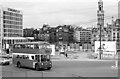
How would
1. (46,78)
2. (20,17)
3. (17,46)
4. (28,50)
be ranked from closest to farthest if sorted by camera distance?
(46,78)
(28,50)
(17,46)
(20,17)

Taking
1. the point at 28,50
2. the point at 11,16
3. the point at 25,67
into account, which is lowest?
the point at 25,67

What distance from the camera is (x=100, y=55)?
1624 inches

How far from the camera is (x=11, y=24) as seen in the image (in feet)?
438

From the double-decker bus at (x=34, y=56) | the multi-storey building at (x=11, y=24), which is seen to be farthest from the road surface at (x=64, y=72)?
the multi-storey building at (x=11, y=24)

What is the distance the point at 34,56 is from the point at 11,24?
11046 cm

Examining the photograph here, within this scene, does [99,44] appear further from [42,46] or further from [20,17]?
[20,17]

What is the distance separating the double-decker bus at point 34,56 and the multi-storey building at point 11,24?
298ft

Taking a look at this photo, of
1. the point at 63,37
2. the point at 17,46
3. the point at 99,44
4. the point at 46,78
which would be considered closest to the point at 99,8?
the point at 63,37

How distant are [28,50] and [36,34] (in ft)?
481

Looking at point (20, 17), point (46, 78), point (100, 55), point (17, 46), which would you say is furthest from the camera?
point (20, 17)

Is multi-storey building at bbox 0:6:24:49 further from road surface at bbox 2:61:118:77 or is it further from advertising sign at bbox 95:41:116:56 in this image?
road surface at bbox 2:61:118:77

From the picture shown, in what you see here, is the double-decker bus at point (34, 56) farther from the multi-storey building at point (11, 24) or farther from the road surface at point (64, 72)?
the multi-storey building at point (11, 24)

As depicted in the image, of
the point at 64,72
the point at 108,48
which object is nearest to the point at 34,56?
the point at 64,72

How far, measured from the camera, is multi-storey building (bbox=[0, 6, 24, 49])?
123 m
